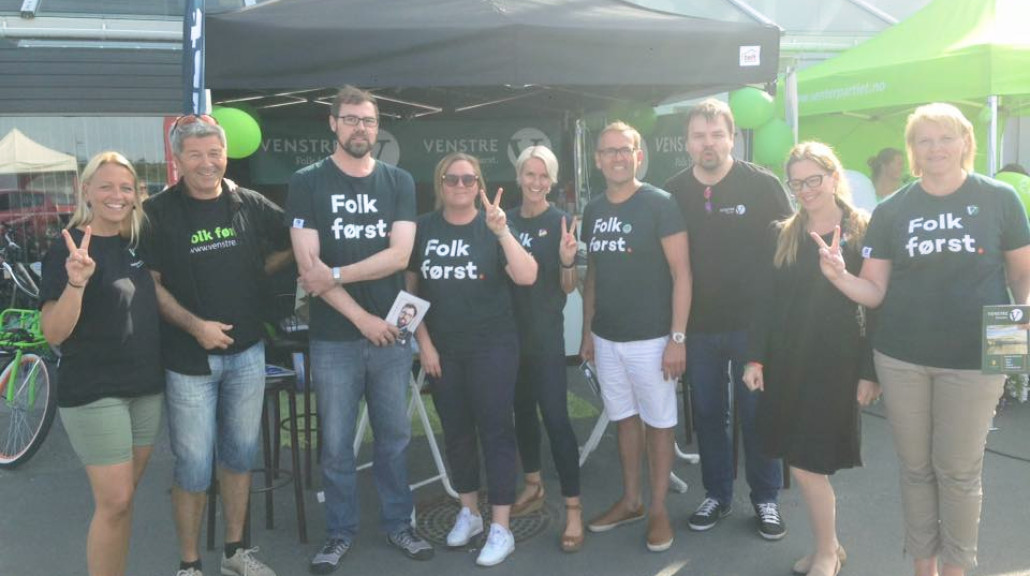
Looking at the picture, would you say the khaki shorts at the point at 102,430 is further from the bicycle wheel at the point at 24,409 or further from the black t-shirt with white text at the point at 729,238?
the bicycle wheel at the point at 24,409

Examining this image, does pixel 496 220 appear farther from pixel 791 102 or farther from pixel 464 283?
pixel 791 102

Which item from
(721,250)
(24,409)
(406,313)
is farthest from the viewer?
(24,409)

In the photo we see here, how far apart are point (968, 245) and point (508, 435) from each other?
1776mm

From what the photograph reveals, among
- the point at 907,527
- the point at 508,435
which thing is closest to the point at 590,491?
the point at 508,435

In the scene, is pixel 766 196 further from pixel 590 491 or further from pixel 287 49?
pixel 287 49

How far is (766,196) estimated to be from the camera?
3.26 m

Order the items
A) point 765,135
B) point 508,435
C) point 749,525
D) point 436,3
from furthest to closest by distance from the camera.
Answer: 1. point 765,135
2. point 436,3
3. point 749,525
4. point 508,435

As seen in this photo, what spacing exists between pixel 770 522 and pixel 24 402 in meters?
4.12

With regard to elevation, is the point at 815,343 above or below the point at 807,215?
below

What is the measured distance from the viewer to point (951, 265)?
2471 millimetres

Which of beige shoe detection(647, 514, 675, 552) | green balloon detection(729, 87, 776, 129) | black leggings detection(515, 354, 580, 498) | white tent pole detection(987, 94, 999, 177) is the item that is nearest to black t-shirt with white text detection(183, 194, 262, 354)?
black leggings detection(515, 354, 580, 498)

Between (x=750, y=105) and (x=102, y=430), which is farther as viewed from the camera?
(x=750, y=105)

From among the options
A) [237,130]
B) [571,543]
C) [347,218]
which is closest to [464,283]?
[347,218]

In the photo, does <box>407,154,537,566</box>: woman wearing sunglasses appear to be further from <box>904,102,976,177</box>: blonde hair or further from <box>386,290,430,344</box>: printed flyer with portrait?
<box>904,102,976,177</box>: blonde hair
